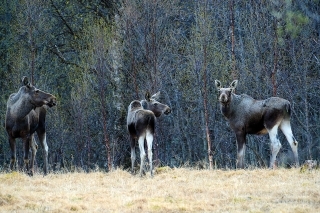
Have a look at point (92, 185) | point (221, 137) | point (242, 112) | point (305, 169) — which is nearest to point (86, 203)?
point (92, 185)

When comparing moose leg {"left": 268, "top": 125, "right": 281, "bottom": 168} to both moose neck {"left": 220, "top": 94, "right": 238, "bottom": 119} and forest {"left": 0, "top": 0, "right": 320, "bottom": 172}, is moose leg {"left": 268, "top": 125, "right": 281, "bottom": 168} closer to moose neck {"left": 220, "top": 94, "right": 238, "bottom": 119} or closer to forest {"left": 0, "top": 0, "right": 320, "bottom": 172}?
moose neck {"left": 220, "top": 94, "right": 238, "bottom": 119}

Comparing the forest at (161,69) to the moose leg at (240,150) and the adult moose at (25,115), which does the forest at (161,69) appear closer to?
the adult moose at (25,115)

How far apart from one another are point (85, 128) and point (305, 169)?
2036 centimetres

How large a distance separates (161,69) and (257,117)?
9.76 meters

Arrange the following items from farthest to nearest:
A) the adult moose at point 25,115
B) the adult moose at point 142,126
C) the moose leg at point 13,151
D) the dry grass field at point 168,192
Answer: the adult moose at point 25,115 → the moose leg at point 13,151 → the adult moose at point 142,126 → the dry grass field at point 168,192

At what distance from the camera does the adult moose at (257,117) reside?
19766 mm

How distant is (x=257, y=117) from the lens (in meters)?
20.2

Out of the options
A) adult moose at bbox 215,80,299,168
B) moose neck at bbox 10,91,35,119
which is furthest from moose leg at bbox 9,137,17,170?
adult moose at bbox 215,80,299,168

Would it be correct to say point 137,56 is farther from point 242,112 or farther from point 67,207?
point 67,207

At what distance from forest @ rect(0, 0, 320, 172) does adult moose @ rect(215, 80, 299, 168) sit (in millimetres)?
5815

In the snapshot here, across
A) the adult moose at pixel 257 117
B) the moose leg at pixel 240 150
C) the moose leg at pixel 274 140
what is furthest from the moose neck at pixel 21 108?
the moose leg at pixel 274 140

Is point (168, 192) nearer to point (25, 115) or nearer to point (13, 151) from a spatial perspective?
point (13, 151)

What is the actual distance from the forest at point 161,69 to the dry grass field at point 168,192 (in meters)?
8.60

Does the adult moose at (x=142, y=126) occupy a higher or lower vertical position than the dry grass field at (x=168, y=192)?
higher
